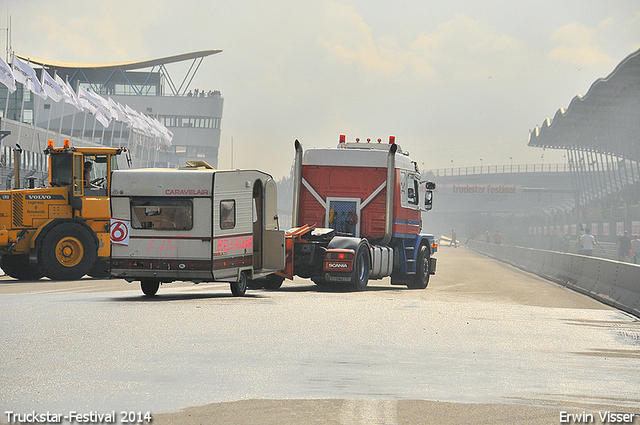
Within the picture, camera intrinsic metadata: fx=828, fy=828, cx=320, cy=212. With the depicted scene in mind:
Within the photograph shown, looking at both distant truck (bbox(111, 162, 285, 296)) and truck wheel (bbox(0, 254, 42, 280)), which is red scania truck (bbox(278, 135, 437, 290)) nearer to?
distant truck (bbox(111, 162, 285, 296))

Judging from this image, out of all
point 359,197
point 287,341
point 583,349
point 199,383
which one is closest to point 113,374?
point 199,383

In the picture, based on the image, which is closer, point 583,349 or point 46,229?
point 583,349

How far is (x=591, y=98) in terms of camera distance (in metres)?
66.2

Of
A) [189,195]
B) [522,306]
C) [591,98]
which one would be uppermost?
[591,98]

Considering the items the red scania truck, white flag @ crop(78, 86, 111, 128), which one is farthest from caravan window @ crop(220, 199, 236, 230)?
white flag @ crop(78, 86, 111, 128)

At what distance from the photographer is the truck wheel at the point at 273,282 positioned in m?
19.2

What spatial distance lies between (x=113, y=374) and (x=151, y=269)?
757cm

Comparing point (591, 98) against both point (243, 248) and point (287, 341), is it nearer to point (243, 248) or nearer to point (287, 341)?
point (243, 248)

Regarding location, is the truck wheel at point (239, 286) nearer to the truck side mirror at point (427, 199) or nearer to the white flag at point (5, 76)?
the truck side mirror at point (427, 199)

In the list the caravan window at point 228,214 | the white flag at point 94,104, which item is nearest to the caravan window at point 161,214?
the caravan window at point 228,214

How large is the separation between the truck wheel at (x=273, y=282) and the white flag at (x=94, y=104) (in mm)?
38781

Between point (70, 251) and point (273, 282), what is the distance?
5184mm

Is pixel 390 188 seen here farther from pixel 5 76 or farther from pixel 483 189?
pixel 483 189

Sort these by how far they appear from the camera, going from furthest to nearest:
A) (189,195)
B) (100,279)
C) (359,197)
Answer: (100,279)
(359,197)
(189,195)
